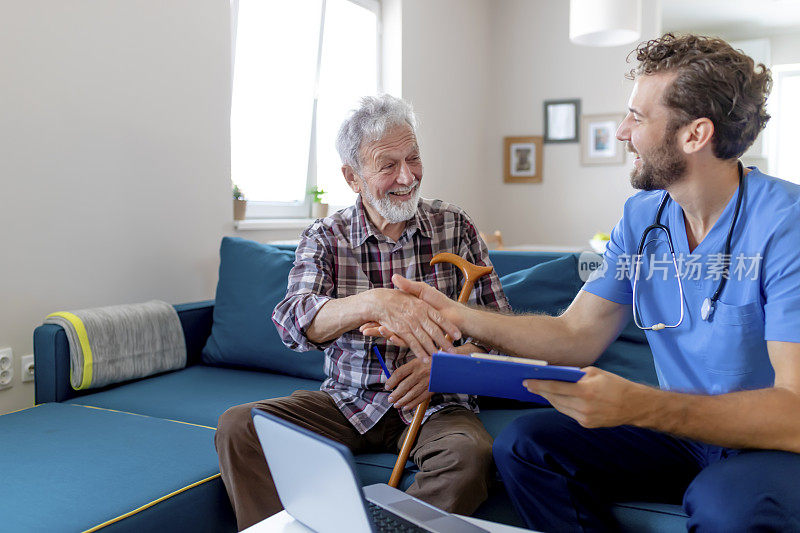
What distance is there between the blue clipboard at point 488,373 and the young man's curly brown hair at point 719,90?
0.69 m

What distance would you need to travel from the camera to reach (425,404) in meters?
1.67

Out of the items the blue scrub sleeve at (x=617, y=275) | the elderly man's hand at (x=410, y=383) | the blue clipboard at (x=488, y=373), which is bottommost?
the elderly man's hand at (x=410, y=383)

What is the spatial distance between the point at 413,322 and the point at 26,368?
1.56 m

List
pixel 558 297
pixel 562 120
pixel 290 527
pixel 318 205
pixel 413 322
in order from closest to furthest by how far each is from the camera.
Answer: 1. pixel 290 527
2. pixel 413 322
3. pixel 558 297
4. pixel 318 205
5. pixel 562 120

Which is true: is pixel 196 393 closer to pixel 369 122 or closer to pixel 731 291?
pixel 369 122

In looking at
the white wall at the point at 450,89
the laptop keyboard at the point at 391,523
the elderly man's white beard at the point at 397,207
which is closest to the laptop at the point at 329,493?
the laptop keyboard at the point at 391,523

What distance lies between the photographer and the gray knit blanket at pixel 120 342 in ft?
7.11

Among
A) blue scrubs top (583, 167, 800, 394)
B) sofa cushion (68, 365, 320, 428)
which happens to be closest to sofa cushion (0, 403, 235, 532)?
sofa cushion (68, 365, 320, 428)

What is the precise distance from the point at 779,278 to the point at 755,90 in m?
0.42

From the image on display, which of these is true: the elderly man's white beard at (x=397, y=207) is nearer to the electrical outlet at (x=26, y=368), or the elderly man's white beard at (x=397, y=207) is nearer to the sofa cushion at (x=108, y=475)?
the sofa cushion at (x=108, y=475)

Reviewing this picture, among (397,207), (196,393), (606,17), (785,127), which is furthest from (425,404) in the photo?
(785,127)

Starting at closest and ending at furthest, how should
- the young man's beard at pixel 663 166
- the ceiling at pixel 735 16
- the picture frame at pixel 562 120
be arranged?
the young man's beard at pixel 663 166 < the picture frame at pixel 562 120 < the ceiling at pixel 735 16

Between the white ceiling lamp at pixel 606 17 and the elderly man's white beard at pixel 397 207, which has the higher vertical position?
the white ceiling lamp at pixel 606 17

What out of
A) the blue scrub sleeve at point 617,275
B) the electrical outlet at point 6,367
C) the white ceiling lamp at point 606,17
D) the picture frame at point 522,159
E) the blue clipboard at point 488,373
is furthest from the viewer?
the picture frame at point 522,159
